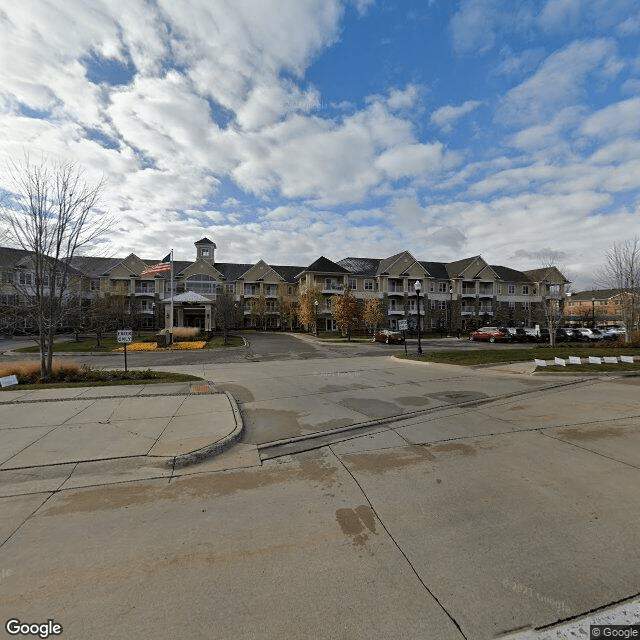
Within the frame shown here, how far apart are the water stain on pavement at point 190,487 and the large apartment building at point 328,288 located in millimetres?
43924

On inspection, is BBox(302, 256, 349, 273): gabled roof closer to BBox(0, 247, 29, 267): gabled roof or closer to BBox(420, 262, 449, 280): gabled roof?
BBox(420, 262, 449, 280): gabled roof

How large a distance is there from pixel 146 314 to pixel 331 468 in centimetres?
5613

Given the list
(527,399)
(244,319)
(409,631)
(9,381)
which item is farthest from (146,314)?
(409,631)

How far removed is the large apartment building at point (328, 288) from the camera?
168 ft

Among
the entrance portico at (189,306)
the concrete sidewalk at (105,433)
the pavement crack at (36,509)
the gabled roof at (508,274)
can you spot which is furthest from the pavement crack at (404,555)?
the gabled roof at (508,274)

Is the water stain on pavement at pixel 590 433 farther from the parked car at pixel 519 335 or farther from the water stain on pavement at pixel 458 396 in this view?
the parked car at pixel 519 335

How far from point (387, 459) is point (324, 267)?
46414 millimetres

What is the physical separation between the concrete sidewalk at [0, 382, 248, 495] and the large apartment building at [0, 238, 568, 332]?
40234mm

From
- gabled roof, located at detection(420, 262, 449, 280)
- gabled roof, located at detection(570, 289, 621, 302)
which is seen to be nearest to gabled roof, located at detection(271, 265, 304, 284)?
gabled roof, located at detection(420, 262, 449, 280)

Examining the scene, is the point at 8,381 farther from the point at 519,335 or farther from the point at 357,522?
the point at 519,335

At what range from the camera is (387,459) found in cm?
536

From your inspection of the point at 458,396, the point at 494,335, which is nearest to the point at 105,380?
the point at 458,396

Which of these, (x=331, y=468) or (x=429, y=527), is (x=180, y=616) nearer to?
(x=429, y=527)

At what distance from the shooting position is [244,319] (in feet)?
182
